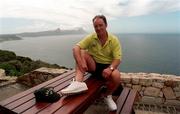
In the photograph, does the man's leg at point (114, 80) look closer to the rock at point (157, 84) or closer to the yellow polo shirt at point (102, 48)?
Result: the yellow polo shirt at point (102, 48)

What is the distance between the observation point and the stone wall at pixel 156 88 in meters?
4.45

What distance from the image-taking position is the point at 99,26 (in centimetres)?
319

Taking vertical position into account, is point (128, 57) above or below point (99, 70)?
below

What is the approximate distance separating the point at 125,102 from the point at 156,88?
1351 mm

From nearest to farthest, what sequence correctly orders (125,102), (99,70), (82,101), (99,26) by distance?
(82,101), (99,26), (125,102), (99,70)

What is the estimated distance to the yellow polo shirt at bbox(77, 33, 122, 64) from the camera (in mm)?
3320

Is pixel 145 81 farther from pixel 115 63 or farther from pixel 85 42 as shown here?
pixel 85 42

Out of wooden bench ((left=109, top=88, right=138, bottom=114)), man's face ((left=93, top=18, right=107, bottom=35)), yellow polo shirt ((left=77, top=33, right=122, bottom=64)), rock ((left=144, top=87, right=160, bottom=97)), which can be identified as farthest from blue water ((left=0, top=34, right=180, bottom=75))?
man's face ((left=93, top=18, right=107, bottom=35))

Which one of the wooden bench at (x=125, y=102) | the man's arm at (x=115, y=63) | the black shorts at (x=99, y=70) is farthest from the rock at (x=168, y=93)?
the man's arm at (x=115, y=63)

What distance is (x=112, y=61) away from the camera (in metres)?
3.38

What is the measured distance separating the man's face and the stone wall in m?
1.63

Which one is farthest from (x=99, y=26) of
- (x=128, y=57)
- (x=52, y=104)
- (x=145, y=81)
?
(x=128, y=57)

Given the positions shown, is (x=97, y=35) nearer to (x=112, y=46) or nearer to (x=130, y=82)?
(x=112, y=46)

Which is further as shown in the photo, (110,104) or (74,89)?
(110,104)
